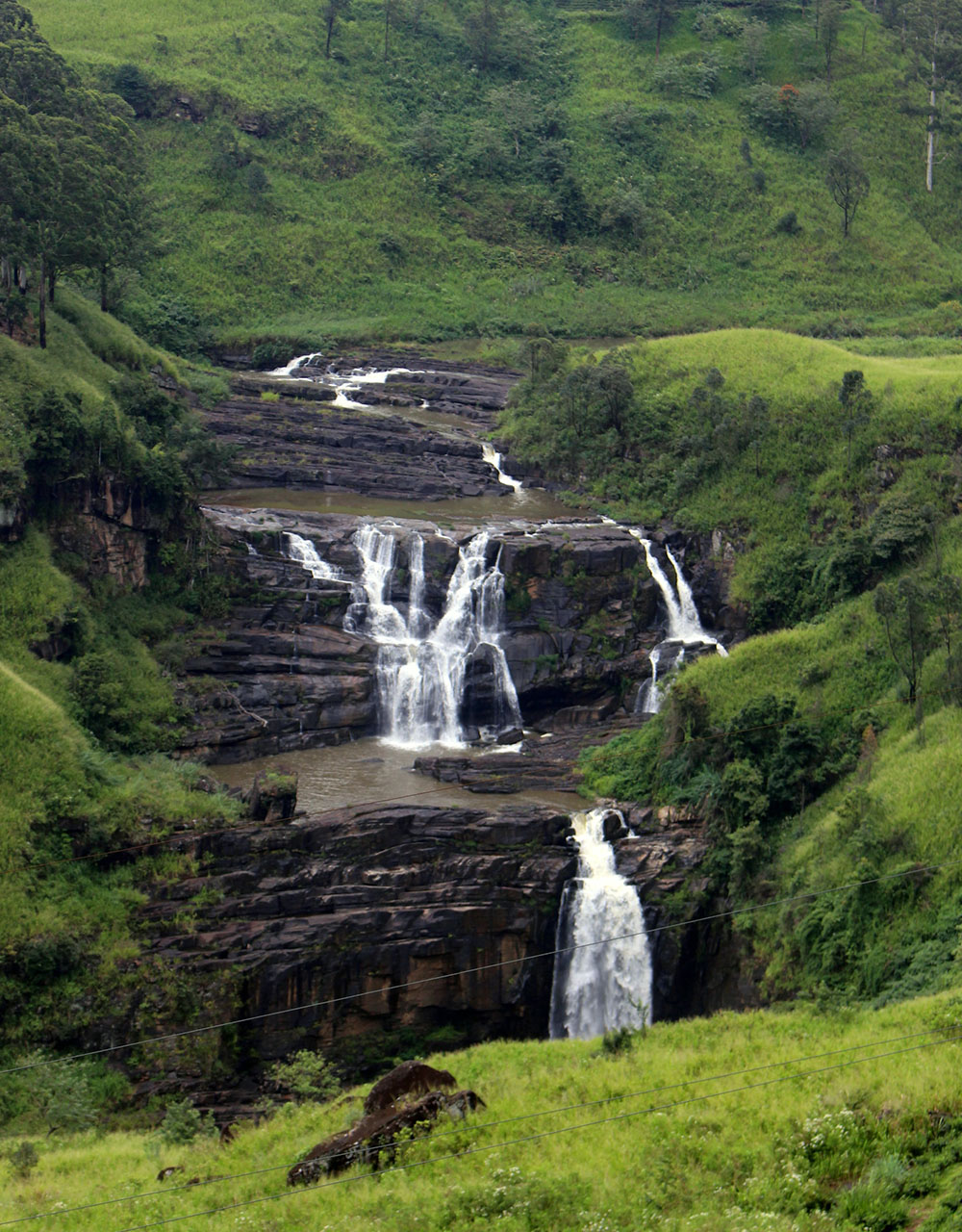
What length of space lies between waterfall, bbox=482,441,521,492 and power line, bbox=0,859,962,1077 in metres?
25.6

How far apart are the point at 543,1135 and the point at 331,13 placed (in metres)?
91.1

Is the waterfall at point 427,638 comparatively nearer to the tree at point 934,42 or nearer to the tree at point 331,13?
the tree at point 934,42

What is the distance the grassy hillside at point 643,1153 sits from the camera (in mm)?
15484

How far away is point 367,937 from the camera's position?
96.3 feet

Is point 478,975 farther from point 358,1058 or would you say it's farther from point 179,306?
point 179,306

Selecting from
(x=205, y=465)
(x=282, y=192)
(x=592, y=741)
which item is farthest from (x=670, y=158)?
(x=592, y=741)

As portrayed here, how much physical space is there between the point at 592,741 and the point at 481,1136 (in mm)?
21169

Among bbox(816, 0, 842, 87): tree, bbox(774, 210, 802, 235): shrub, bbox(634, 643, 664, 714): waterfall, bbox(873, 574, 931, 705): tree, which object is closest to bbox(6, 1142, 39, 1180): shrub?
bbox(873, 574, 931, 705): tree

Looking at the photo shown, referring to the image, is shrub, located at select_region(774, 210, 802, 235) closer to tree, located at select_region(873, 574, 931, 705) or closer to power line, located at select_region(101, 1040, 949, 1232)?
tree, located at select_region(873, 574, 931, 705)

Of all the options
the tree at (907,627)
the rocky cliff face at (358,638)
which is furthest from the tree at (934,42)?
the tree at (907,627)

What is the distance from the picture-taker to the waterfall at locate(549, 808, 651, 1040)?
29.8 metres

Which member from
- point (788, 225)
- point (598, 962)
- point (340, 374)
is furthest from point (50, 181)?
point (788, 225)

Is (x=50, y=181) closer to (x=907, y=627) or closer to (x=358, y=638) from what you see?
(x=358, y=638)

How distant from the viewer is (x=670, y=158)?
85.3 metres
